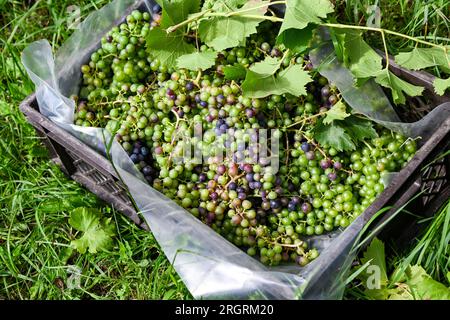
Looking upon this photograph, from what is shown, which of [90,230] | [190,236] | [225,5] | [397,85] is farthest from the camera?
[90,230]

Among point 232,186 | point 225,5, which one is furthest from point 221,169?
point 225,5

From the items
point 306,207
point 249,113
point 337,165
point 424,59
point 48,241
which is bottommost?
point 48,241

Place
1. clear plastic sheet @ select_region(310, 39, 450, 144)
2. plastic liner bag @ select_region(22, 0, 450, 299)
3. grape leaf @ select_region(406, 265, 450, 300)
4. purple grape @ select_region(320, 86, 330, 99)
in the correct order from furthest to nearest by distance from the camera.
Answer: purple grape @ select_region(320, 86, 330, 99) < clear plastic sheet @ select_region(310, 39, 450, 144) < grape leaf @ select_region(406, 265, 450, 300) < plastic liner bag @ select_region(22, 0, 450, 299)

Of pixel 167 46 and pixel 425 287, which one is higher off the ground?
pixel 167 46

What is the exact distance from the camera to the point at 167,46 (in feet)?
6.72

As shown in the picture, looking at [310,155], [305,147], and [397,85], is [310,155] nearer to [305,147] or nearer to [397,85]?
[305,147]

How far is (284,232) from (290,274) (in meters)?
0.24

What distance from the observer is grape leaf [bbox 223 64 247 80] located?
1.97 metres

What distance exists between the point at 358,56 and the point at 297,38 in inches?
8.2

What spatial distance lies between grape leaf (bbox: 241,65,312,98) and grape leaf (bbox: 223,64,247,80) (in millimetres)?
66

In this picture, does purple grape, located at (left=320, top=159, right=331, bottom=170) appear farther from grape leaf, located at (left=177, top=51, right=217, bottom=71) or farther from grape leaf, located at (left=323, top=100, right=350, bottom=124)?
grape leaf, located at (left=177, top=51, right=217, bottom=71)

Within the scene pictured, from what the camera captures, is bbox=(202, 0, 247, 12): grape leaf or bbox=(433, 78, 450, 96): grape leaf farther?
bbox=(202, 0, 247, 12): grape leaf

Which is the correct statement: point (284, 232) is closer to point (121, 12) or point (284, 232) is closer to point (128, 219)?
point (128, 219)

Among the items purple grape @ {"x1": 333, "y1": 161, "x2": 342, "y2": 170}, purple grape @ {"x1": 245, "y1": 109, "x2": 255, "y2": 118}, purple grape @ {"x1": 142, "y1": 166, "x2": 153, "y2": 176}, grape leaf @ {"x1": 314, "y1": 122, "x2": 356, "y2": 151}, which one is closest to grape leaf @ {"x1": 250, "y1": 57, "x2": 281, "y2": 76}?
purple grape @ {"x1": 245, "y1": 109, "x2": 255, "y2": 118}
